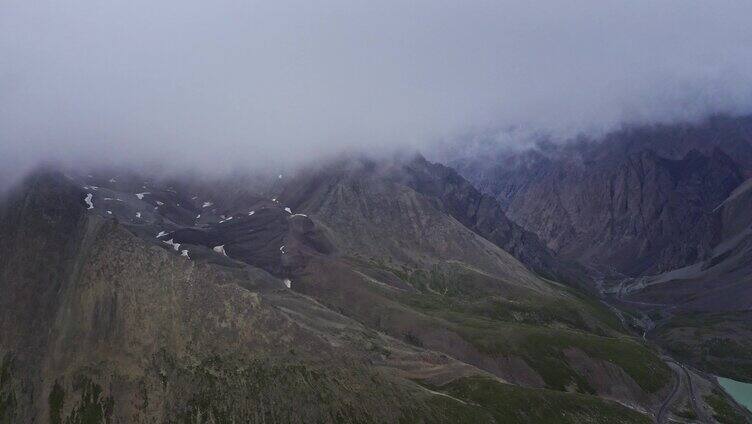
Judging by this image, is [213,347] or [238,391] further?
[213,347]

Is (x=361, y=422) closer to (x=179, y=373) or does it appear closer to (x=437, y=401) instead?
(x=437, y=401)

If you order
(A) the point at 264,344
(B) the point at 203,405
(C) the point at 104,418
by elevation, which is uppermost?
(A) the point at 264,344

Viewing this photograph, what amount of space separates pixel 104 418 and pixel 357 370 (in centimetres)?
7961

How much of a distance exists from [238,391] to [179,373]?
2175 centimetres

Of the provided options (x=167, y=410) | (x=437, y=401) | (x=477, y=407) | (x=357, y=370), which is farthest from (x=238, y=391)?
(x=477, y=407)

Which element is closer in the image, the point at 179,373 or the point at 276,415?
the point at 276,415

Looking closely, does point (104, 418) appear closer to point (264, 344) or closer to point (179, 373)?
point (179, 373)

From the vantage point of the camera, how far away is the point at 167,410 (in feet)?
618

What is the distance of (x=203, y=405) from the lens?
186 m

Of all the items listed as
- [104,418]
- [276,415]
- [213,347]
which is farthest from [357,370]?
[104,418]

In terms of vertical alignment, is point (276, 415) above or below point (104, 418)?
above

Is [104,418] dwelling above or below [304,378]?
below

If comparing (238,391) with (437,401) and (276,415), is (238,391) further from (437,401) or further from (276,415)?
(437,401)

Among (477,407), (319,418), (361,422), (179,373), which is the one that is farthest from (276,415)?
(477,407)
